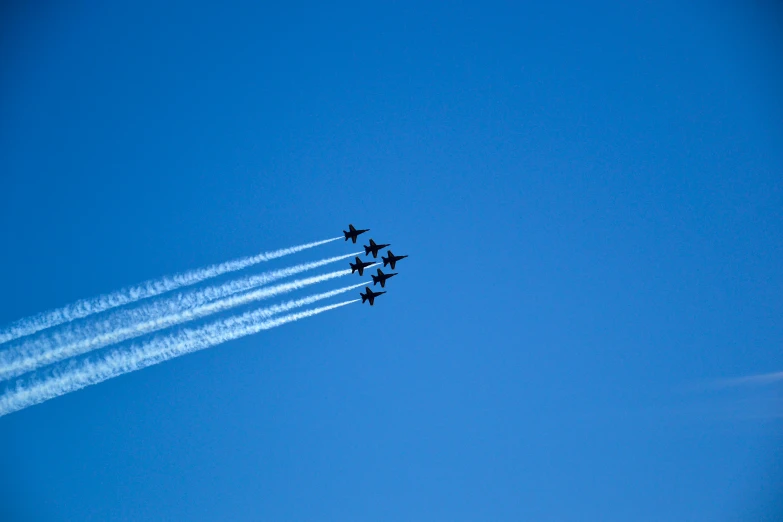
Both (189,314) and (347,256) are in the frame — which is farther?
(347,256)

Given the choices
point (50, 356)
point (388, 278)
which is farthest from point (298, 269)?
point (50, 356)

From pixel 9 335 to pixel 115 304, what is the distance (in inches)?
390

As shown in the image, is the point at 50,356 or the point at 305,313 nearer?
the point at 50,356

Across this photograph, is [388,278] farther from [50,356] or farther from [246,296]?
[50,356]

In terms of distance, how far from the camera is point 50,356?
69750 millimetres

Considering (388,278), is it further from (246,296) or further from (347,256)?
(246,296)

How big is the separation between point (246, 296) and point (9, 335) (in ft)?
74.9

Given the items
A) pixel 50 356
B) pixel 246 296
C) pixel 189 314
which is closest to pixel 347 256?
pixel 246 296

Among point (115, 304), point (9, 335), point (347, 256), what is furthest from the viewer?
point (347, 256)

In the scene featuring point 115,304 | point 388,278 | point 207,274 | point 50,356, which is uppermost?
point 388,278

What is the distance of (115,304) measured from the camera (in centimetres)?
7488

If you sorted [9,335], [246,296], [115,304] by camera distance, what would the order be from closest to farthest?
1. [9,335]
2. [115,304]
3. [246,296]

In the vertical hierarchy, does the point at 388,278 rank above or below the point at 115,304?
above

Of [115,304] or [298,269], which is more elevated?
[298,269]
